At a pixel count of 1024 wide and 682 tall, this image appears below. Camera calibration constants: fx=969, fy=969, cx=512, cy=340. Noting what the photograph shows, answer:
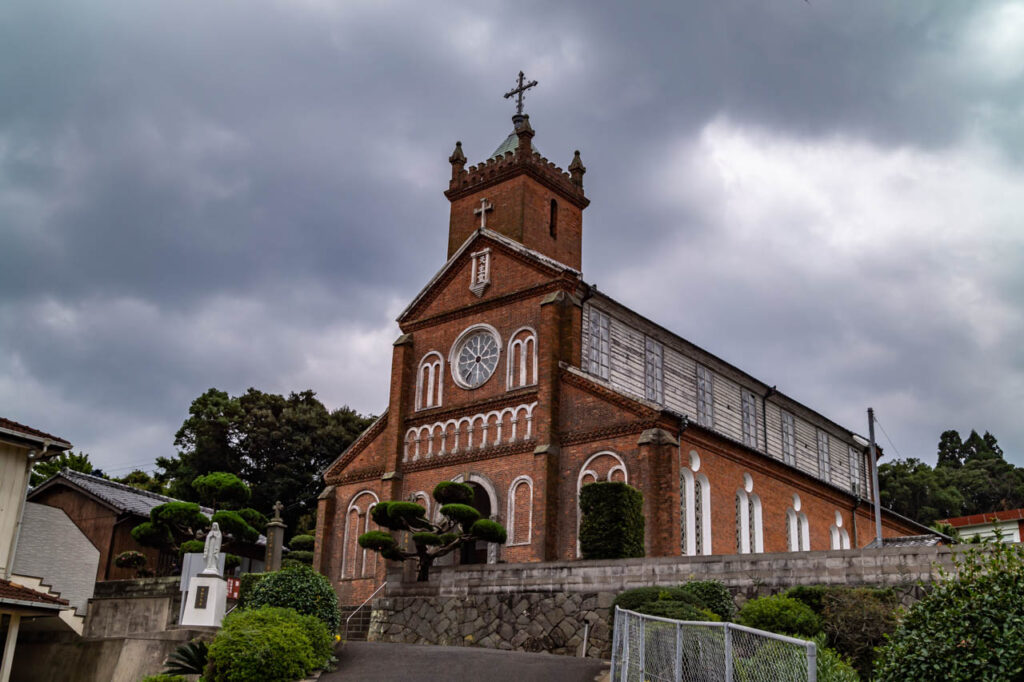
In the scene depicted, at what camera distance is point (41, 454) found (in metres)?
25.2

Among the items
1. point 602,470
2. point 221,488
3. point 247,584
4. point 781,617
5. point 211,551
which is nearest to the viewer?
point 781,617

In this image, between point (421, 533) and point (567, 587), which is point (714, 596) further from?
point (421, 533)

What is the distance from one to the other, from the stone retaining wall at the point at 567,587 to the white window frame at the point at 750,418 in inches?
757

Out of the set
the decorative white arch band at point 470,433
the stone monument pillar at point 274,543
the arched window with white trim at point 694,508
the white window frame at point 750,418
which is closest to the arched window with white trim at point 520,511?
the decorative white arch band at point 470,433

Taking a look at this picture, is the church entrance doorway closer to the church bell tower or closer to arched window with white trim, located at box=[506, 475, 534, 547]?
arched window with white trim, located at box=[506, 475, 534, 547]

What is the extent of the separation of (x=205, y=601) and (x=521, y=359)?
16315 mm

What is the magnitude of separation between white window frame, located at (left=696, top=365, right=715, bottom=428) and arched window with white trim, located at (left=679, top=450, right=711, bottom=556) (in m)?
7.05

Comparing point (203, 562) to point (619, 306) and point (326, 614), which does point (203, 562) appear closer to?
point (326, 614)

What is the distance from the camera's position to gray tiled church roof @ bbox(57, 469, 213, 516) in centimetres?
3303

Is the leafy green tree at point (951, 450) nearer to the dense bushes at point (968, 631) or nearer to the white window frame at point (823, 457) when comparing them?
the white window frame at point (823, 457)

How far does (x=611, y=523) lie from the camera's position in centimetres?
2527

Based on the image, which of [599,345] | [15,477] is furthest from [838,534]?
[15,477]

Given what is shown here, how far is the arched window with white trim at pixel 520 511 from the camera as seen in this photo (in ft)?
104

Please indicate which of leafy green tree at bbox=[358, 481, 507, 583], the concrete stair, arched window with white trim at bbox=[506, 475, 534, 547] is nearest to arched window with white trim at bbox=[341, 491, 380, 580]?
arched window with white trim at bbox=[506, 475, 534, 547]
